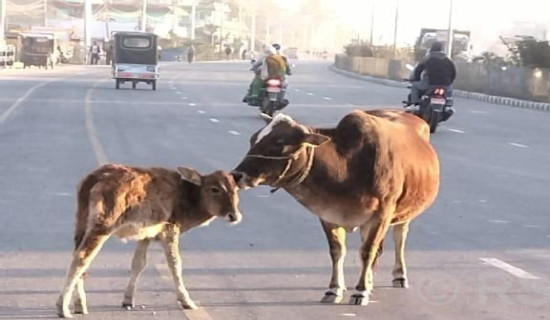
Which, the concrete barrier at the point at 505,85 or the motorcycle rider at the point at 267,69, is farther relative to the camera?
the concrete barrier at the point at 505,85

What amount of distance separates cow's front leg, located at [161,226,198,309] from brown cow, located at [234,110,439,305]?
1.72 feet

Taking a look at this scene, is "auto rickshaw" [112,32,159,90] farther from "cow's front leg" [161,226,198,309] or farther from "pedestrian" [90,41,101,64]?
"pedestrian" [90,41,101,64]

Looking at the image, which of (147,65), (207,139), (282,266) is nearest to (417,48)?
(147,65)

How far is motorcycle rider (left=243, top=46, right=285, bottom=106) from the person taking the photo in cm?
2694

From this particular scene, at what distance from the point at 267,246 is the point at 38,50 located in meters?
68.5

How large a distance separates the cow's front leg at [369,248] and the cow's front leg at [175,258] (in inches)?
43.7

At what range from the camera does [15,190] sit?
13391 mm

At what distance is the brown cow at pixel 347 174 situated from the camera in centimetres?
714

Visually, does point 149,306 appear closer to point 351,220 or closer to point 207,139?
point 351,220

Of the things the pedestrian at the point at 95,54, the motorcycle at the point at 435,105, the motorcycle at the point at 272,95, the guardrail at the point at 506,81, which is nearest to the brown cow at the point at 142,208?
the motorcycle at the point at 435,105

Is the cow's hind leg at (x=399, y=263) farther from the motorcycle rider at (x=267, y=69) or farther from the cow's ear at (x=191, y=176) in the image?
the motorcycle rider at (x=267, y=69)

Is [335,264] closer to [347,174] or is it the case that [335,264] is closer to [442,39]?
[347,174]

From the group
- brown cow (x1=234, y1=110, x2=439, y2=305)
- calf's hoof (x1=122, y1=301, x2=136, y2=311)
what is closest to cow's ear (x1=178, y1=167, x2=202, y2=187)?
brown cow (x1=234, y1=110, x2=439, y2=305)

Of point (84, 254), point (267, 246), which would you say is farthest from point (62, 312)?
point (267, 246)
